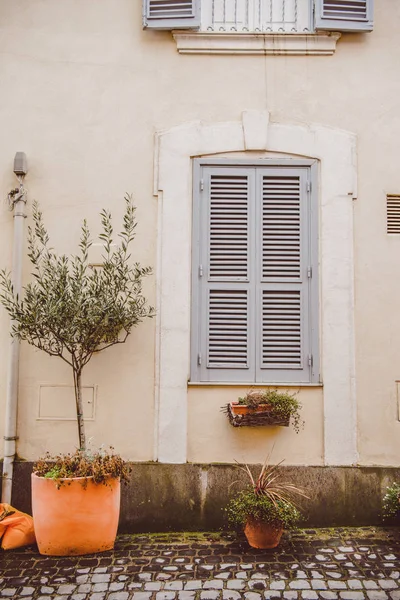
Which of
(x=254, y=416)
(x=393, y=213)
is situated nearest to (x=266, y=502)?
(x=254, y=416)

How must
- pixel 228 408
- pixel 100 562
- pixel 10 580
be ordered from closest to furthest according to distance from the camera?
pixel 10 580 → pixel 100 562 → pixel 228 408

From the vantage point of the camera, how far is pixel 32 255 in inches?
225

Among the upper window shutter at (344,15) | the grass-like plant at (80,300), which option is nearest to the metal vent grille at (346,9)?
the upper window shutter at (344,15)

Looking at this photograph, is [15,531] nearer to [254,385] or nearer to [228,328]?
[254,385]

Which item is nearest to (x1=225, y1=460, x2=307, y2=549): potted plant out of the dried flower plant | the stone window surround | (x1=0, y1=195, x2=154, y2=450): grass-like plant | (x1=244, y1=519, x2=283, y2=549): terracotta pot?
(x1=244, y1=519, x2=283, y2=549): terracotta pot

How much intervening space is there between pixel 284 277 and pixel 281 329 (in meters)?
0.48

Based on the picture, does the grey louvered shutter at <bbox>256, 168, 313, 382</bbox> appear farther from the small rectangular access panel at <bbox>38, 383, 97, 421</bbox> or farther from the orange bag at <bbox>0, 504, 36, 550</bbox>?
the orange bag at <bbox>0, 504, 36, 550</bbox>

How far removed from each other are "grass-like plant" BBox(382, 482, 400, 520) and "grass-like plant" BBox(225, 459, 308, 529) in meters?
0.71

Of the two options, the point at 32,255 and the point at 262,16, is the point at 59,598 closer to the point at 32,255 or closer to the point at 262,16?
the point at 32,255

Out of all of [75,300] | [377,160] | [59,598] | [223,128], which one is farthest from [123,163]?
[59,598]

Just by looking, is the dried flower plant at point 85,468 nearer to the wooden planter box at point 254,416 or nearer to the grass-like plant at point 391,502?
the wooden planter box at point 254,416

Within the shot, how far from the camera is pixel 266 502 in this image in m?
4.99

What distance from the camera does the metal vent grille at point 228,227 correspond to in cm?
589

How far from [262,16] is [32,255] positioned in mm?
3168
